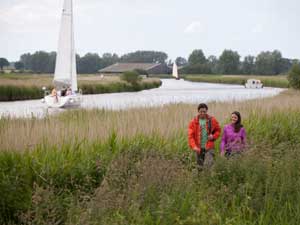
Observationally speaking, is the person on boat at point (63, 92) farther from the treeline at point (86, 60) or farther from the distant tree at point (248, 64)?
the distant tree at point (248, 64)

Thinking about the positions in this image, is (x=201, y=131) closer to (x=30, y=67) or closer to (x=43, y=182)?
(x=43, y=182)

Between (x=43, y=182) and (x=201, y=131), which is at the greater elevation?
(x=201, y=131)

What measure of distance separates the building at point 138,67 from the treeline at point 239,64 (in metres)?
6.35

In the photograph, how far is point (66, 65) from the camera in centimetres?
3312

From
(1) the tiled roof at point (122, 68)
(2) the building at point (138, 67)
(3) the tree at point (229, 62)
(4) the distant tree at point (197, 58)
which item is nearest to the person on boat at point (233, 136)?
(2) the building at point (138, 67)

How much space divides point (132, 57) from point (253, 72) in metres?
50.9

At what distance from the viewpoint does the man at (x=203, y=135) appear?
24.1ft

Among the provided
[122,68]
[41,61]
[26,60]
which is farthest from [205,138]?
[122,68]

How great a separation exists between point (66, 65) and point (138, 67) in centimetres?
11165

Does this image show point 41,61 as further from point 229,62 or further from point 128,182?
point 128,182

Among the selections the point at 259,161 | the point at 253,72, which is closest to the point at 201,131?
the point at 259,161

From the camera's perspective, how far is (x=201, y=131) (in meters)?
7.39

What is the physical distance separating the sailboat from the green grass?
81.3 feet

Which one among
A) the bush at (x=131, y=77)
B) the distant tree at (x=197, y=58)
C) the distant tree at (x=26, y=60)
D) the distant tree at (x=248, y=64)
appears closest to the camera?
the bush at (x=131, y=77)
